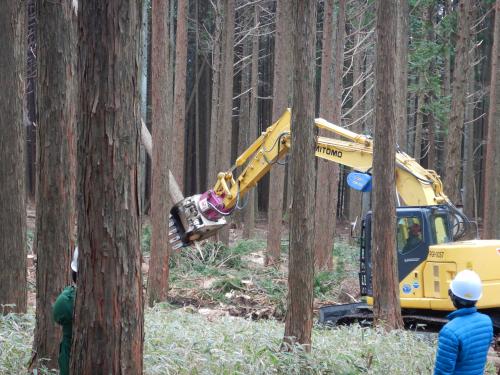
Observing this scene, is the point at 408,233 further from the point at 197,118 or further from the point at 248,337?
the point at 197,118

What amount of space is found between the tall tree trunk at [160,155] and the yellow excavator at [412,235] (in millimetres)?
668

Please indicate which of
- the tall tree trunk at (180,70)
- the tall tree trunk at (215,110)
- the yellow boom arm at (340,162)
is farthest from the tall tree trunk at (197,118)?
the yellow boom arm at (340,162)

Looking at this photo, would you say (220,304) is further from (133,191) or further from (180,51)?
(133,191)

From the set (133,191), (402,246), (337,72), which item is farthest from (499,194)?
(133,191)

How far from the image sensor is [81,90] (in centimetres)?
511

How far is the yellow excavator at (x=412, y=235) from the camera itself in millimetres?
11992

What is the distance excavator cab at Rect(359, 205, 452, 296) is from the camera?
1237cm

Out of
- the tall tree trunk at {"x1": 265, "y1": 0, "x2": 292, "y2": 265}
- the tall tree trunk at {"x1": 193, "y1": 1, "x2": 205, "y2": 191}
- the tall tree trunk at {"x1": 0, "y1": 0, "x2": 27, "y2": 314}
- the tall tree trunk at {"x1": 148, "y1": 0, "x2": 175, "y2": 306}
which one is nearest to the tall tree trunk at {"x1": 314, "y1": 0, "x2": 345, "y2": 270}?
the tall tree trunk at {"x1": 265, "y1": 0, "x2": 292, "y2": 265}

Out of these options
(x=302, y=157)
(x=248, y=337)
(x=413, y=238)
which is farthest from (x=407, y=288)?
(x=302, y=157)

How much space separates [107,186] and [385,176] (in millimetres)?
6918

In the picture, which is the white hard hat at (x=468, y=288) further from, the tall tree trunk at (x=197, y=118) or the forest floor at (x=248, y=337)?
the tall tree trunk at (x=197, y=118)

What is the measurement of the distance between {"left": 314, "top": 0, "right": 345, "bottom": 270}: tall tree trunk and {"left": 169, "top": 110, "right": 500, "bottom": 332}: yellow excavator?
5550 mm

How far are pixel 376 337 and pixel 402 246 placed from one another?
3.12 m

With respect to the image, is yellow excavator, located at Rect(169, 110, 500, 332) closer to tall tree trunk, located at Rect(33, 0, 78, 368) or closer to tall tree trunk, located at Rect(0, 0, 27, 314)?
tall tree trunk, located at Rect(0, 0, 27, 314)
